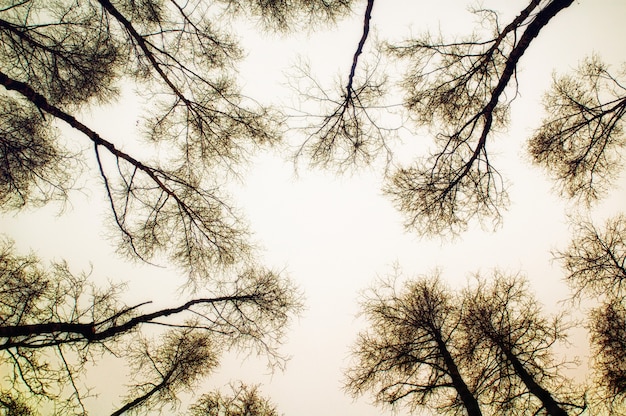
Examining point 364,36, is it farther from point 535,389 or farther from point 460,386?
point 535,389

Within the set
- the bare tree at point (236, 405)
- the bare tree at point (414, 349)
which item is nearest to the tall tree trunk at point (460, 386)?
the bare tree at point (414, 349)

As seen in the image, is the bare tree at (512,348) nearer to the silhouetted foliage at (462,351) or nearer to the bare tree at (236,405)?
the silhouetted foliage at (462,351)

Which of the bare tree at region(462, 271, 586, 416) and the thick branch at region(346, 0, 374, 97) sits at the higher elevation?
the thick branch at region(346, 0, 374, 97)

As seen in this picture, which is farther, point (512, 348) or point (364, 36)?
point (512, 348)

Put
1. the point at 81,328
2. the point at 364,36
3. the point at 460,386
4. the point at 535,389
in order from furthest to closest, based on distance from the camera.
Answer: the point at 460,386, the point at 535,389, the point at 81,328, the point at 364,36

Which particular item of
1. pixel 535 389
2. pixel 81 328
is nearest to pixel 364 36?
pixel 81 328

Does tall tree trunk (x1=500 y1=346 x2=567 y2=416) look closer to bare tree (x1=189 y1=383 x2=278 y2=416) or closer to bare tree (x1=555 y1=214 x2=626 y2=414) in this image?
bare tree (x1=555 y1=214 x2=626 y2=414)

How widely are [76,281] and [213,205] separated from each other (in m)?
4.07

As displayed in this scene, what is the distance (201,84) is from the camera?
210 inches

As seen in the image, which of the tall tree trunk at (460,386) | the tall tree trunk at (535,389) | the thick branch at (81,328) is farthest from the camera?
the tall tree trunk at (460,386)

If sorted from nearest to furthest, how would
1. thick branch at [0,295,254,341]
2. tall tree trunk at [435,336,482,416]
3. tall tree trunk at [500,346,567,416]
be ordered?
thick branch at [0,295,254,341] → tall tree trunk at [500,346,567,416] → tall tree trunk at [435,336,482,416]

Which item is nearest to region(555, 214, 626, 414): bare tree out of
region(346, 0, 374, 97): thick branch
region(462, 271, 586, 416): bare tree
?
region(462, 271, 586, 416): bare tree

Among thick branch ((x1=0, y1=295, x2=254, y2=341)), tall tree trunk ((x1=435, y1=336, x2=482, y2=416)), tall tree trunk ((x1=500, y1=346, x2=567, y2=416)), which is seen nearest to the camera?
thick branch ((x1=0, y1=295, x2=254, y2=341))

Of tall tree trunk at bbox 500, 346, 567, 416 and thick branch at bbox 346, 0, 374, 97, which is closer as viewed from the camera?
thick branch at bbox 346, 0, 374, 97
